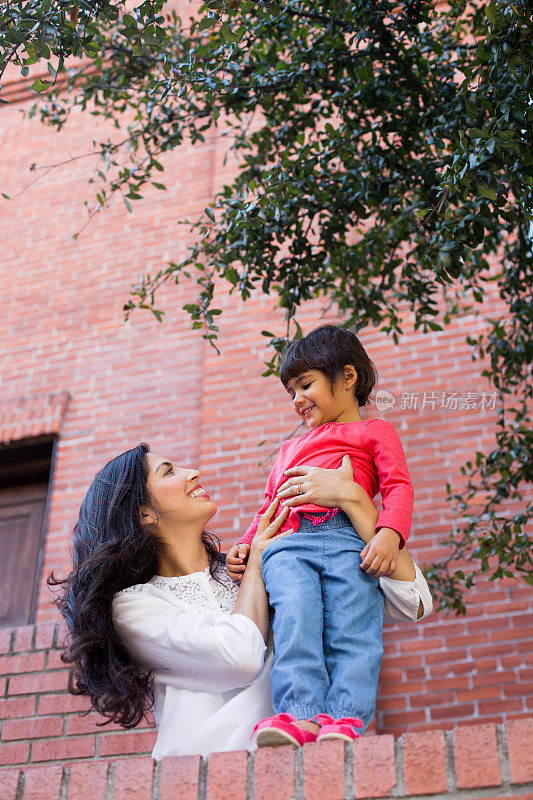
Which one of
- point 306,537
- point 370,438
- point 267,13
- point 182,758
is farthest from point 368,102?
point 182,758

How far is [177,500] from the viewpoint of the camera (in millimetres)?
2887

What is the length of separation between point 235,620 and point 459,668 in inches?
127

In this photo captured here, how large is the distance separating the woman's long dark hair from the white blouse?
0.14 feet

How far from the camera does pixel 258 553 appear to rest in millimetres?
2787

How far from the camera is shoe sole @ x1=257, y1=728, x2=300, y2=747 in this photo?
83.4 inches

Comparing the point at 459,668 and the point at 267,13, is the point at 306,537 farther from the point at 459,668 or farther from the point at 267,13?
the point at 459,668

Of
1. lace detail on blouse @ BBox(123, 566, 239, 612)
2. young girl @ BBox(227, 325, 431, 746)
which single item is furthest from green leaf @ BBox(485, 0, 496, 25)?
lace detail on blouse @ BBox(123, 566, 239, 612)

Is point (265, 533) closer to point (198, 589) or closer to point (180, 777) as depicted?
point (198, 589)

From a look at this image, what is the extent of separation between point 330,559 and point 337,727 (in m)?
0.58

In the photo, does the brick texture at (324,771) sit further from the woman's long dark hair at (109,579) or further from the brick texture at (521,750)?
the woman's long dark hair at (109,579)

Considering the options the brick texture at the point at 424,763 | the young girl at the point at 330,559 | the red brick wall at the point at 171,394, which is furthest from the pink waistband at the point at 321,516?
the red brick wall at the point at 171,394

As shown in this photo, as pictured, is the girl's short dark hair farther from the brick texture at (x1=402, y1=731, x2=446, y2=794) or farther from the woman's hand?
the brick texture at (x1=402, y1=731, x2=446, y2=794)

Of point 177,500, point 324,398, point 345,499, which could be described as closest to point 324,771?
point 345,499

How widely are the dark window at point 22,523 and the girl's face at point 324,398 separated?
391cm
